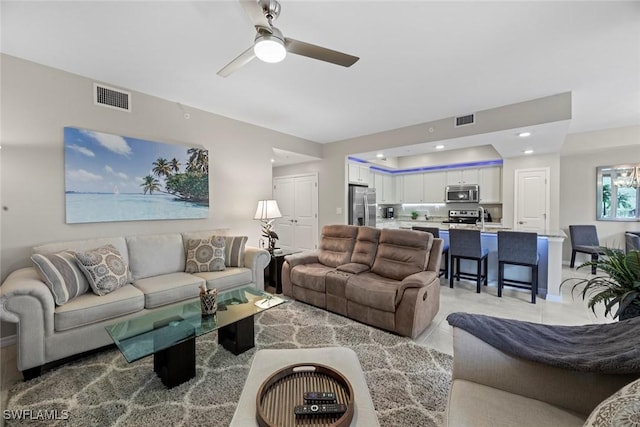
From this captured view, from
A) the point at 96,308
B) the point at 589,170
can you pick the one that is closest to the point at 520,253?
the point at 589,170

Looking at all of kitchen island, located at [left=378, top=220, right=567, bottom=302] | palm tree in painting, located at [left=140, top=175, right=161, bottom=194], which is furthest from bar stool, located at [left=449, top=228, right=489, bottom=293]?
palm tree in painting, located at [left=140, top=175, right=161, bottom=194]

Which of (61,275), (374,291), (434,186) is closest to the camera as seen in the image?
(61,275)

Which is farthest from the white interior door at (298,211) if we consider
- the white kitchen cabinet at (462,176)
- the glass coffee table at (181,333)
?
the glass coffee table at (181,333)

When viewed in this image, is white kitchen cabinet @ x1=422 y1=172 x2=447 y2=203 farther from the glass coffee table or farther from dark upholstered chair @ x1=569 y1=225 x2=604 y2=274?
the glass coffee table

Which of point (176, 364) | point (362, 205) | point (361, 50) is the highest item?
point (361, 50)

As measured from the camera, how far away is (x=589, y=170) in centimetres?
532

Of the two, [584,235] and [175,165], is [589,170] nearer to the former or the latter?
[584,235]

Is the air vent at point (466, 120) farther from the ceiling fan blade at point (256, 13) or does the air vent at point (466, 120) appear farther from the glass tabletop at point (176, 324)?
the glass tabletop at point (176, 324)

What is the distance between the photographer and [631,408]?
0.71 meters

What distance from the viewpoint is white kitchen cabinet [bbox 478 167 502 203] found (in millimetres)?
5898

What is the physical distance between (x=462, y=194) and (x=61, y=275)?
22.6ft

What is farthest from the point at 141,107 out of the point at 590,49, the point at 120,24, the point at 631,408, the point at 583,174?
the point at 583,174

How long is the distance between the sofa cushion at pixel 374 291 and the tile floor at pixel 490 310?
1.43 ft

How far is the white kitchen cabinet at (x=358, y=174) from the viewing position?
18.7ft
